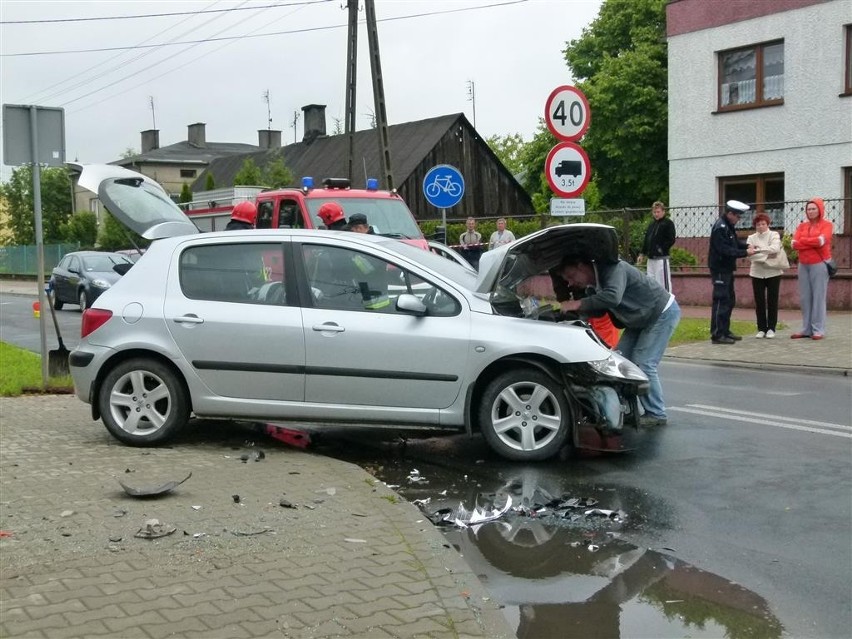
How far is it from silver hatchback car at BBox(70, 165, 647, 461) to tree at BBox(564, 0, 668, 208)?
35.7 metres

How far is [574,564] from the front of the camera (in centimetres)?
532

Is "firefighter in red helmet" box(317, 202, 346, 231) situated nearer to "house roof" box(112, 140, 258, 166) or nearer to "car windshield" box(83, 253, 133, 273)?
"car windshield" box(83, 253, 133, 273)

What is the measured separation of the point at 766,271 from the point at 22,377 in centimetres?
992

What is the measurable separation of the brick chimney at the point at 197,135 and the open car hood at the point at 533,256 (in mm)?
83196

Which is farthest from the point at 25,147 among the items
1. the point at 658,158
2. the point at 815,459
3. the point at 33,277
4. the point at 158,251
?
the point at 33,277

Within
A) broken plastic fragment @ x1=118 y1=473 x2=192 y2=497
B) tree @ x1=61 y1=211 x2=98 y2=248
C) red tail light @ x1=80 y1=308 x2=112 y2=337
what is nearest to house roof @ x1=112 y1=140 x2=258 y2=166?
tree @ x1=61 y1=211 x2=98 y2=248

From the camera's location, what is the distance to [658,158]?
143 feet

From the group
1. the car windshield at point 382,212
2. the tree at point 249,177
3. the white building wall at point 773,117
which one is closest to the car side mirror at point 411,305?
the car windshield at point 382,212

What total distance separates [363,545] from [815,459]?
3.72 metres

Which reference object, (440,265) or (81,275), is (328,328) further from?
(81,275)

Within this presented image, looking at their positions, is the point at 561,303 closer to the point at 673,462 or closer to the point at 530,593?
the point at 673,462

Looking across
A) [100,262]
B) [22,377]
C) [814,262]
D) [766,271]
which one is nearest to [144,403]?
[22,377]

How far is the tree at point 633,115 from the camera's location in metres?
42.2

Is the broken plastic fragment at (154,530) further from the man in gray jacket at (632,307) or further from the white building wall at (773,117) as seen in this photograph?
the white building wall at (773,117)
